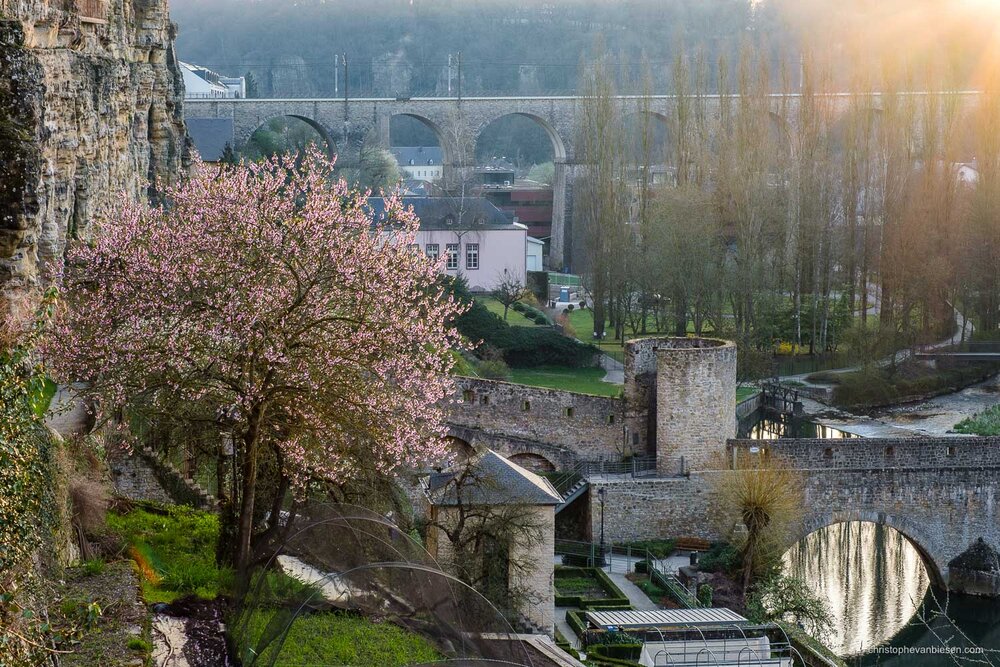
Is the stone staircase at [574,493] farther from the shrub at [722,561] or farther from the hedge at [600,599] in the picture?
the shrub at [722,561]

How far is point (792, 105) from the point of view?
136 feet

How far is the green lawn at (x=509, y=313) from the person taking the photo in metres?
38.2

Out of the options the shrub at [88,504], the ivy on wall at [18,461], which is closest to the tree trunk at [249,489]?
the shrub at [88,504]

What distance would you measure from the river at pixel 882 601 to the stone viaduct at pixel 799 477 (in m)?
0.72

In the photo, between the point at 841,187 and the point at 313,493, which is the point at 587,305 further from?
the point at 313,493

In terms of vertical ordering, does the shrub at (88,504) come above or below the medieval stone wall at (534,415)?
above

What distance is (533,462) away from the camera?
2642 cm

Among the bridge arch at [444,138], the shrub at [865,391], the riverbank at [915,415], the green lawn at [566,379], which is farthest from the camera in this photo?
the bridge arch at [444,138]

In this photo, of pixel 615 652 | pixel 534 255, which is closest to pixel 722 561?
pixel 615 652

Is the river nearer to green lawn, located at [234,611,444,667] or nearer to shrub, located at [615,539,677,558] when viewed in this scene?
shrub, located at [615,539,677,558]

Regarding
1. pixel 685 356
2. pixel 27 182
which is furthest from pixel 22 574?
pixel 685 356

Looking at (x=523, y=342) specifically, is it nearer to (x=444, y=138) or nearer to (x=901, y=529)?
(x=901, y=529)

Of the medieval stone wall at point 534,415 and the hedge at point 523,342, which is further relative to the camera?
the hedge at point 523,342

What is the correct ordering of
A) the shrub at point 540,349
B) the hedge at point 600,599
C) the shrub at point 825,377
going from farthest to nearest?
1. the shrub at point 825,377
2. the shrub at point 540,349
3. the hedge at point 600,599
